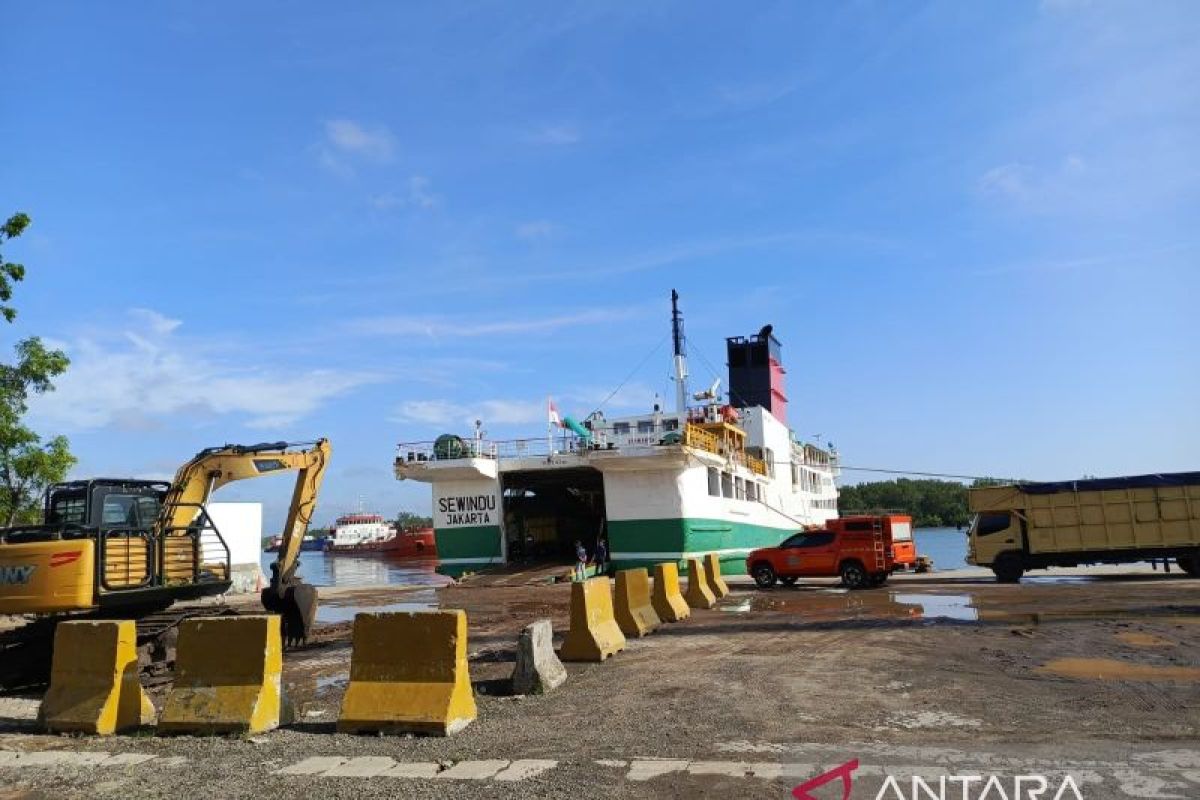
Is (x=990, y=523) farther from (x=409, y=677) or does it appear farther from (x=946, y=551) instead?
(x=946, y=551)

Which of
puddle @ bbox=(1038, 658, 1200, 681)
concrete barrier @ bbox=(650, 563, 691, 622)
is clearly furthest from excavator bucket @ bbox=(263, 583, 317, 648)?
puddle @ bbox=(1038, 658, 1200, 681)

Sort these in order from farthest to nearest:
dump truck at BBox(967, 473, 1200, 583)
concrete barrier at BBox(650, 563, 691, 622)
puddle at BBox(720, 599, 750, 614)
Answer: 1. dump truck at BBox(967, 473, 1200, 583)
2. puddle at BBox(720, 599, 750, 614)
3. concrete barrier at BBox(650, 563, 691, 622)

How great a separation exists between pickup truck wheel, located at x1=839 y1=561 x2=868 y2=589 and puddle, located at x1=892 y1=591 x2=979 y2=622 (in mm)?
1672

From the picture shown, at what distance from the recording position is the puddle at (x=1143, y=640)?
1034 cm

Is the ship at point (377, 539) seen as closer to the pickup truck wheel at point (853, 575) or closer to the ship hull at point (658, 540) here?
the ship hull at point (658, 540)

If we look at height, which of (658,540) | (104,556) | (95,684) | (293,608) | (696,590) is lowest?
(696,590)

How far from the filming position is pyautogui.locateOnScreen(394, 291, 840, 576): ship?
27.6m

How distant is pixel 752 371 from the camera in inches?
1732

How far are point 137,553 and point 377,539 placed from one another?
9621cm

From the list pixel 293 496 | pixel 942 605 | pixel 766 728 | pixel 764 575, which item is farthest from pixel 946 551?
pixel 766 728

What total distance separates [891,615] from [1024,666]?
18.1ft

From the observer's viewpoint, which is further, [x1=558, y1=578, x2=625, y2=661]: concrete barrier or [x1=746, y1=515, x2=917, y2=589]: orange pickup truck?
[x1=746, y1=515, x2=917, y2=589]: orange pickup truck

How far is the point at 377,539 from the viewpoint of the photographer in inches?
4082

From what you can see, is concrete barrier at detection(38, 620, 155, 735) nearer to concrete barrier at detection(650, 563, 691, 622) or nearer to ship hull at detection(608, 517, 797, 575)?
concrete barrier at detection(650, 563, 691, 622)
